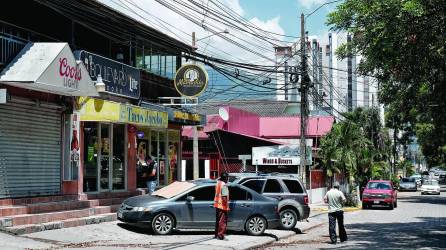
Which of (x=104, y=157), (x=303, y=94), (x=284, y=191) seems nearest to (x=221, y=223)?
(x=284, y=191)

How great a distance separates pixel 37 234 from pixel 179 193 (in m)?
4.09

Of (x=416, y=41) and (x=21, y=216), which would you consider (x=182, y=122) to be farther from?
(x=416, y=41)

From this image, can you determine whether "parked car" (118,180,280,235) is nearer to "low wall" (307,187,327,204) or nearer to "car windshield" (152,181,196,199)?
"car windshield" (152,181,196,199)

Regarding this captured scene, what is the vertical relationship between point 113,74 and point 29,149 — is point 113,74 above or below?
above

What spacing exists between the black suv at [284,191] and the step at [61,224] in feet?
15.1

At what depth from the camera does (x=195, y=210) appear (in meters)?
16.4

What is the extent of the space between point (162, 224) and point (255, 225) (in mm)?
2837

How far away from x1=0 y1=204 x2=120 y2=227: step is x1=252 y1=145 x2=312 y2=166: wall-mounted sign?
1476 cm

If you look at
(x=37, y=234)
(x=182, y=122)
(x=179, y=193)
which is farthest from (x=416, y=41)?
(x=182, y=122)

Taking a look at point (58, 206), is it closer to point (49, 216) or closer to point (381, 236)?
point (49, 216)

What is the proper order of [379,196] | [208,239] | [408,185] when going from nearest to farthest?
[208,239] → [379,196] → [408,185]

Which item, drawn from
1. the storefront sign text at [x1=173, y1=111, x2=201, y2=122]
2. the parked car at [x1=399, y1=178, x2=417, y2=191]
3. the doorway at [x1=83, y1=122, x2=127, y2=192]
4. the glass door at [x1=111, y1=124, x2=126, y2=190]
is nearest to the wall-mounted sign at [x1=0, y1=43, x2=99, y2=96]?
the doorway at [x1=83, y1=122, x2=127, y2=192]

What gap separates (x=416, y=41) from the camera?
46.0 ft

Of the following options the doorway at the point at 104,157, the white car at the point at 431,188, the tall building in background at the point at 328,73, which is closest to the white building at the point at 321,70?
the tall building in background at the point at 328,73
